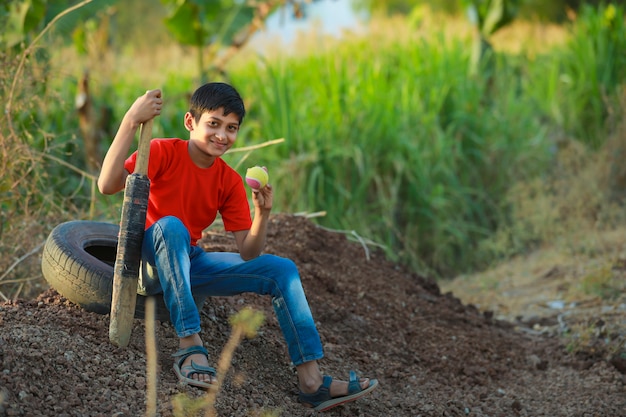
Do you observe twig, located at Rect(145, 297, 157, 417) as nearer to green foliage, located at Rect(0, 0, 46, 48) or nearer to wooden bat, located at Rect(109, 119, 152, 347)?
wooden bat, located at Rect(109, 119, 152, 347)

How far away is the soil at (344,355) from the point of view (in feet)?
9.39

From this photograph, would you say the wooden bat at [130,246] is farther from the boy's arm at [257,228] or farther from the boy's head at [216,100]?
the boy's arm at [257,228]

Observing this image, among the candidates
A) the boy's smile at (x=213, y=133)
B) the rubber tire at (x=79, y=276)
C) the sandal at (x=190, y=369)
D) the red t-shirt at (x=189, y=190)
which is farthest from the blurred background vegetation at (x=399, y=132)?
the sandal at (x=190, y=369)

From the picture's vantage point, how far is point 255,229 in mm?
3168

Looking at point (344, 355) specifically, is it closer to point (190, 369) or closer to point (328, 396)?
point (328, 396)

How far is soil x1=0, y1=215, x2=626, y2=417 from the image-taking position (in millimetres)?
2861

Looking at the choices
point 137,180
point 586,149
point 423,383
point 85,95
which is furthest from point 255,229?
point 586,149

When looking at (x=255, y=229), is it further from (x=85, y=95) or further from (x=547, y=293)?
(x=85, y=95)

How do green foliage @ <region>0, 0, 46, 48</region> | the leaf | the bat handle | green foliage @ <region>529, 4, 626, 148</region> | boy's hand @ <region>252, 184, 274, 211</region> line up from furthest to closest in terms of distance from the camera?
green foliage @ <region>529, 4, 626, 148</region>, the leaf, green foliage @ <region>0, 0, 46, 48</region>, boy's hand @ <region>252, 184, 274, 211</region>, the bat handle

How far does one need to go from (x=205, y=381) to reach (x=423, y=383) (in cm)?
139

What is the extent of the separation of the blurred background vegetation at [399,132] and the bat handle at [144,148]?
189cm

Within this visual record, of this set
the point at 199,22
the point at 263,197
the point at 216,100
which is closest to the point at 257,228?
the point at 263,197

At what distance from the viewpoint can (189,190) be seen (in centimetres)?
320

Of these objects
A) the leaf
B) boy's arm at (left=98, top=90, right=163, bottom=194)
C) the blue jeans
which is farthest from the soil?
the leaf
